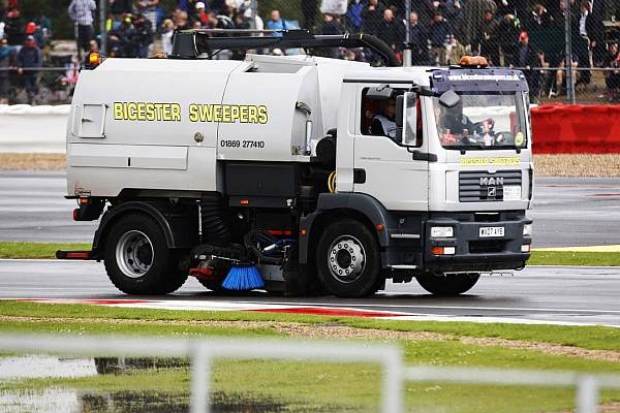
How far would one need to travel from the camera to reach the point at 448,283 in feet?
60.2

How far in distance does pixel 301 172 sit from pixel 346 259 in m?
1.09

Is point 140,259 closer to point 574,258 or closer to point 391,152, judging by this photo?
point 391,152

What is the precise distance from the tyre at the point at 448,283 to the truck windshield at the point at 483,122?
1.68 m

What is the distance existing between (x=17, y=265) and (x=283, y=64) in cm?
593

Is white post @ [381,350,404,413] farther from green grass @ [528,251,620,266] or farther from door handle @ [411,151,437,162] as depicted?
→ green grass @ [528,251,620,266]

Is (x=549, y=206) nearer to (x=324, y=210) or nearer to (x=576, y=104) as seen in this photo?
(x=576, y=104)

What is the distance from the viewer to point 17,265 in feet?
→ 72.1

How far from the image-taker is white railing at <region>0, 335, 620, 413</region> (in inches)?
269

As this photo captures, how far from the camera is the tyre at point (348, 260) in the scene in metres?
17.2

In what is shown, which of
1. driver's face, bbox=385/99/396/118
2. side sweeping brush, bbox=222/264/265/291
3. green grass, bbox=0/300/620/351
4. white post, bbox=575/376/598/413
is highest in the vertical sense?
driver's face, bbox=385/99/396/118

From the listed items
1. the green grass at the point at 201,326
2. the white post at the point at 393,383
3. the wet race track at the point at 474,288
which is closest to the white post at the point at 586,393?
the white post at the point at 393,383

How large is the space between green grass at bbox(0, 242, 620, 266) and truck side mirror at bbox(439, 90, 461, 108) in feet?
16.5

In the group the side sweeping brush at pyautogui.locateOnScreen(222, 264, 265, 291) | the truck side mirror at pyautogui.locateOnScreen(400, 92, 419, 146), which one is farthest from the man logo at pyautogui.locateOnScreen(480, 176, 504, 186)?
the side sweeping brush at pyautogui.locateOnScreen(222, 264, 265, 291)

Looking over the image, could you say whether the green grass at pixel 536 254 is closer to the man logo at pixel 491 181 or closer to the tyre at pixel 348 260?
the man logo at pixel 491 181
